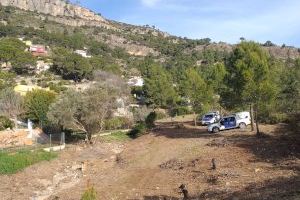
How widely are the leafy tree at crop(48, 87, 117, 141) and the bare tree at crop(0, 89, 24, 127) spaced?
16.2m

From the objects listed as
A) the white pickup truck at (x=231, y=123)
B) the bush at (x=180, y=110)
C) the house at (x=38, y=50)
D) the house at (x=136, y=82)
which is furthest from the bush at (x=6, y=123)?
the house at (x=38, y=50)

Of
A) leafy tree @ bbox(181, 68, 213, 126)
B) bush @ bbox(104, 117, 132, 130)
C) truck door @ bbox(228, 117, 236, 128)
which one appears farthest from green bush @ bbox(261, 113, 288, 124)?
bush @ bbox(104, 117, 132, 130)

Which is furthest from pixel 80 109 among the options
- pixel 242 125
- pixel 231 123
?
pixel 242 125

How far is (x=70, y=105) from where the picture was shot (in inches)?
1843

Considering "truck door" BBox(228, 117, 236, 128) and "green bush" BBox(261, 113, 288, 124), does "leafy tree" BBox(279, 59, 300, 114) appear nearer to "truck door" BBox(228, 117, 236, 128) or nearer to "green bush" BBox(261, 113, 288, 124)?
"green bush" BBox(261, 113, 288, 124)

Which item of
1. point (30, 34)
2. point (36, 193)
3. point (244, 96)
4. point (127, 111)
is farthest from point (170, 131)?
Answer: point (30, 34)

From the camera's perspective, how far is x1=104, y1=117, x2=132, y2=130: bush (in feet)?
205

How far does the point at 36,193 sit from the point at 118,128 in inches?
1328

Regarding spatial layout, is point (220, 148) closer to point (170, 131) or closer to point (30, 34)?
point (170, 131)

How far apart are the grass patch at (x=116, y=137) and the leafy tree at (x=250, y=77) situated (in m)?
15.1

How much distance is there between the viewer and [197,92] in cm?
5625

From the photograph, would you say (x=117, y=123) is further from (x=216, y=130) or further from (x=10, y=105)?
(x=216, y=130)

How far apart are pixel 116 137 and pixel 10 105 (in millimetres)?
18316

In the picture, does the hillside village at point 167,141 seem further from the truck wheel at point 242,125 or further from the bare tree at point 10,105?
the bare tree at point 10,105
